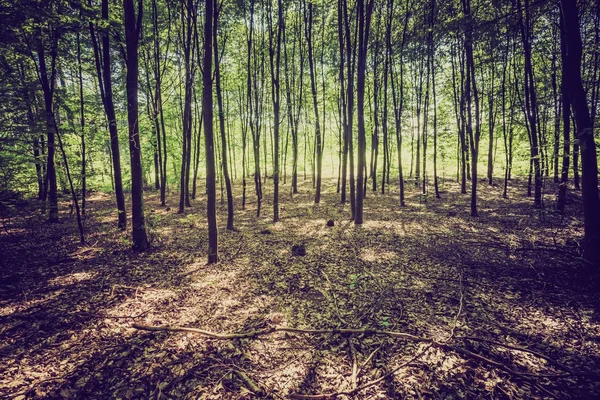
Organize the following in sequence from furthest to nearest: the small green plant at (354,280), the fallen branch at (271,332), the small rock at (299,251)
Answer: the small rock at (299,251) → the small green plant at (354,280) → the fallen branch at (271,332)

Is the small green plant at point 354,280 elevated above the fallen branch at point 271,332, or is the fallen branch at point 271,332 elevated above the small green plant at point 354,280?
the small green plant at point 354,280

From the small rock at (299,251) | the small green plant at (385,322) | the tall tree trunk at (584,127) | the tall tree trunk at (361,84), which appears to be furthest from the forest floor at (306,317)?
the tall tree trunk at (361,84)

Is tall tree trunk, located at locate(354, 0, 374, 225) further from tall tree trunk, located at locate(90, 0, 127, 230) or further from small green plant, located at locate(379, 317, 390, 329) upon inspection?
tall tree trunk, located at locate(90, 0, 127, 230)

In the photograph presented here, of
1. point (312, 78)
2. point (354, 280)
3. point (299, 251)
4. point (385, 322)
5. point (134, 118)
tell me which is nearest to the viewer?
point (385, 322)

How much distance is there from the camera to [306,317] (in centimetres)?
504

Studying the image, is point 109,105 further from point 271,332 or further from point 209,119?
point 271,332

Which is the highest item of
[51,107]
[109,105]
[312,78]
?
[312,78]

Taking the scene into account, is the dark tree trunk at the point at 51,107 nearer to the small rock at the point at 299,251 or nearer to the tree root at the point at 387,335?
the tree root at the point at 387,335

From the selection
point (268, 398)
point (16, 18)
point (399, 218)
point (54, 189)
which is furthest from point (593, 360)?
point (54, 189)

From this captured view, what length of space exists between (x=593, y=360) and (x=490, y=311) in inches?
55.5

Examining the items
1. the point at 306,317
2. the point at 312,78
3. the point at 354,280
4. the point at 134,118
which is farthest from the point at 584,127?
the point at 312,78

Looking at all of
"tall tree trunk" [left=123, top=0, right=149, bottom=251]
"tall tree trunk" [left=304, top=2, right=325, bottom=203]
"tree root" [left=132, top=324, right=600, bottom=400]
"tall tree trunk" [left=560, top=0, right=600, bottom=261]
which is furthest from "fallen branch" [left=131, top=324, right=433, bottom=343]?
"tall tree trunk" [left=304, top=2, right=325, bottom=203]

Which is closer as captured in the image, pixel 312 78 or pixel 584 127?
pixel 584 127

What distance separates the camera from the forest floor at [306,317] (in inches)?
134
